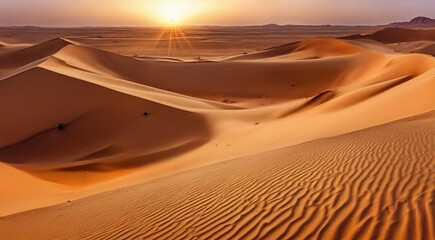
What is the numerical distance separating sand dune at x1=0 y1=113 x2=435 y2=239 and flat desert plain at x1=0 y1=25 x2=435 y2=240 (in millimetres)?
24

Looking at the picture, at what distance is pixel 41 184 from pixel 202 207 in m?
6.19

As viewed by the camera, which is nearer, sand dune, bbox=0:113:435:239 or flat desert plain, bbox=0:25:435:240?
sand dune, bbox=0:113:435:239

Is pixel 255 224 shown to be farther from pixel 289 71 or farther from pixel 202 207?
pixel 289 71

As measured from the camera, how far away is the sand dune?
4359 millimetres

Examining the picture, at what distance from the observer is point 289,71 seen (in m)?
32.4

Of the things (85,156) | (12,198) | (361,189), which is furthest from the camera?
(85,156)

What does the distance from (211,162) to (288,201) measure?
543 cm

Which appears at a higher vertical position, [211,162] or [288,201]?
[211,162]

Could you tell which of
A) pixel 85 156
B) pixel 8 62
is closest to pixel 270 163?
pixel 85 156

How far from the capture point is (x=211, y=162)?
10.5m

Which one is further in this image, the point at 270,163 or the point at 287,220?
the point at 270,163

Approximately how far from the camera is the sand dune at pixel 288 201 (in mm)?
4359

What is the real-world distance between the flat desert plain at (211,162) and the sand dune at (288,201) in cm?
2

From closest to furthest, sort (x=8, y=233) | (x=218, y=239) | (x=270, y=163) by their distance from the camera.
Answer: (x=218, y=239) → (x=8, y=233) → (x=270, y=163)
